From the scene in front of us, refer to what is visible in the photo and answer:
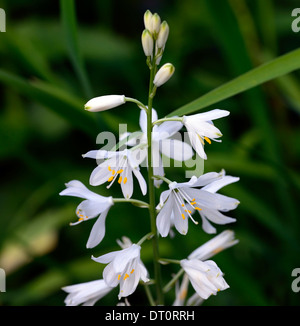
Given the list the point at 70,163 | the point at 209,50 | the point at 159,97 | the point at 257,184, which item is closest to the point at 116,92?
the point at 159,97

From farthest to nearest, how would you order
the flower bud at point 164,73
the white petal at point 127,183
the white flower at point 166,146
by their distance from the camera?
the white flower at point 166,146 → the white petal at point 127,183 → the flower bud at point 164,73

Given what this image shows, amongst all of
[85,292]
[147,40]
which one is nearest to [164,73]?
[147,40]

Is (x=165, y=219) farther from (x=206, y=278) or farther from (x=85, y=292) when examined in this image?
(x=85, y=292)

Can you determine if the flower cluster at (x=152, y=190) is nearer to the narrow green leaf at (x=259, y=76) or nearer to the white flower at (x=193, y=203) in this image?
the white flower at (x=193, y=203)

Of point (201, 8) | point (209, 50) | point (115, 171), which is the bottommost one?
point (115, 171)

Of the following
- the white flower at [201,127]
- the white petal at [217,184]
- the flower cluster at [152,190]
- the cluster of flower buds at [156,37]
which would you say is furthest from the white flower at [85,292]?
the cluster of flower buds at [156,37]
